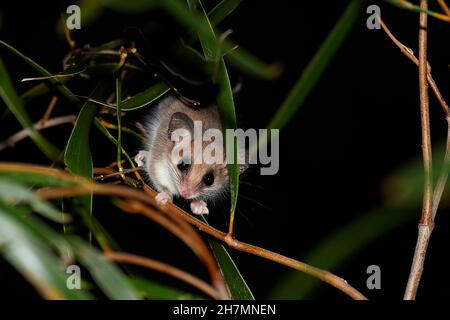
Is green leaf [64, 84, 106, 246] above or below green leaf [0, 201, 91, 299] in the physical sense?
above

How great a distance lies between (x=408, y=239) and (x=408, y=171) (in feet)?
13.4

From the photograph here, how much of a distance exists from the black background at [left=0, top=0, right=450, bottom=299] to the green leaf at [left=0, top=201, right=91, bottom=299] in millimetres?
2635

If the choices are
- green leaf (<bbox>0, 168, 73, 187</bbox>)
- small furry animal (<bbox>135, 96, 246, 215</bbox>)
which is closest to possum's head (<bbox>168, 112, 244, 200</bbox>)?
small furry animal (<bbox>135, 96, 246, 215</bbox>)

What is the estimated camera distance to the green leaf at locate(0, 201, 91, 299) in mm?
859

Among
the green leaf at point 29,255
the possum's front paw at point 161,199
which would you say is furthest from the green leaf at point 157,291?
the green leaf at point 29,255

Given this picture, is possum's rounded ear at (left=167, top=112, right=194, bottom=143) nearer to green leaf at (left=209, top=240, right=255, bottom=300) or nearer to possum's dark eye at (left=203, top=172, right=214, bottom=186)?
possum's dark eye at (left=203, top=172, right=214, bottom=186)

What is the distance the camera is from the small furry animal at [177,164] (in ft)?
12.1

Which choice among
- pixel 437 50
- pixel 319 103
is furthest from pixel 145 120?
pixel 437 50

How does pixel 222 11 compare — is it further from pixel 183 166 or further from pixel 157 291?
pixel 183 166

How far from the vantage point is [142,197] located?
3.67ft

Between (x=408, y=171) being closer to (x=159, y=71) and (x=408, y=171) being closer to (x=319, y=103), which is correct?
(x=159, y=71)

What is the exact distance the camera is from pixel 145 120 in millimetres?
4020

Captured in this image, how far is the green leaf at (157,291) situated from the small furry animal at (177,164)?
164 cm

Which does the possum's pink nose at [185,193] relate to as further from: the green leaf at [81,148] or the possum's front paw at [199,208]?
the green leaf at [81,148]
